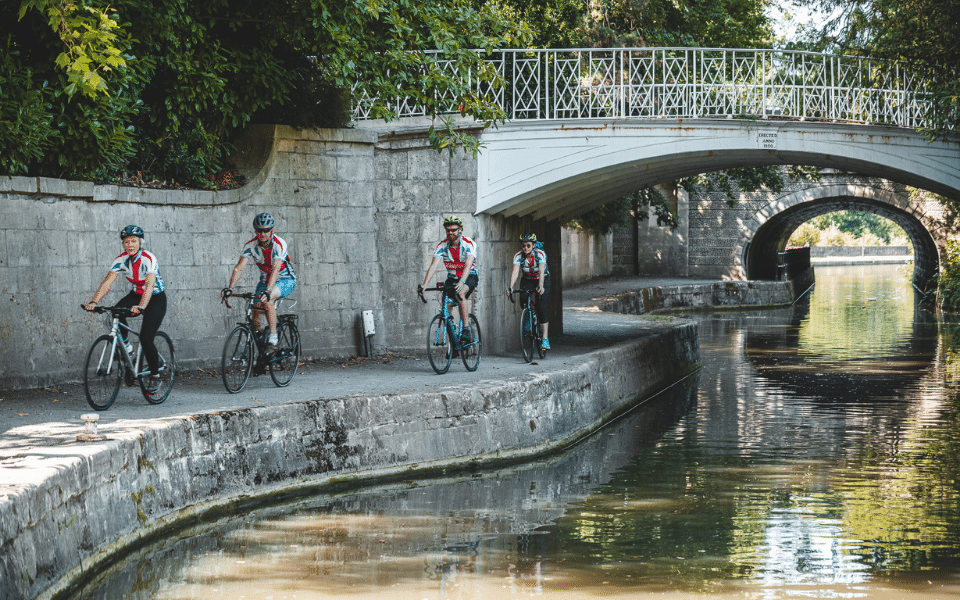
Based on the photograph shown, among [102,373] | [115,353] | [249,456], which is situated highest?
[115,353]

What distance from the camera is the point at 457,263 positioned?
11359 mm

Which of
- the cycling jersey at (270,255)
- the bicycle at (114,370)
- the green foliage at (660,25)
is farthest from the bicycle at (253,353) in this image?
the green foliage at (660,25)

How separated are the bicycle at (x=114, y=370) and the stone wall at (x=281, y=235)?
1.27m

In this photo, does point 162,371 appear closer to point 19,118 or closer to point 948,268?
point 19,118

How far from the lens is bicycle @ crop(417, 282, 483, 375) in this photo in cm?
1109

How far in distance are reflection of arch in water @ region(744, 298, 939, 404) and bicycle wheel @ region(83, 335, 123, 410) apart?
905cm

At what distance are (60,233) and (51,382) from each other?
1.38m

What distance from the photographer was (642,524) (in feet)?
25.2

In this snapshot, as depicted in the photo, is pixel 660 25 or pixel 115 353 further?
pixel 660 25

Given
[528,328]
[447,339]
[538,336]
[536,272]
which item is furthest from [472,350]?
[536,272]

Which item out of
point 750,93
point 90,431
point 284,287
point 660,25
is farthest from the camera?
point 660,25

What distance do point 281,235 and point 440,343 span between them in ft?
7.51

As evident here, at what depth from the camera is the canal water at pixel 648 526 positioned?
6.28 meters

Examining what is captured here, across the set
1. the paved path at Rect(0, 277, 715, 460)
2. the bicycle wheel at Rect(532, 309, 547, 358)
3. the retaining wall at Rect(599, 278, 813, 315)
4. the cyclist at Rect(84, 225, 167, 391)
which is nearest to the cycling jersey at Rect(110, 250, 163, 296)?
the cyclist at Rect(84, 225, 167, 391)
